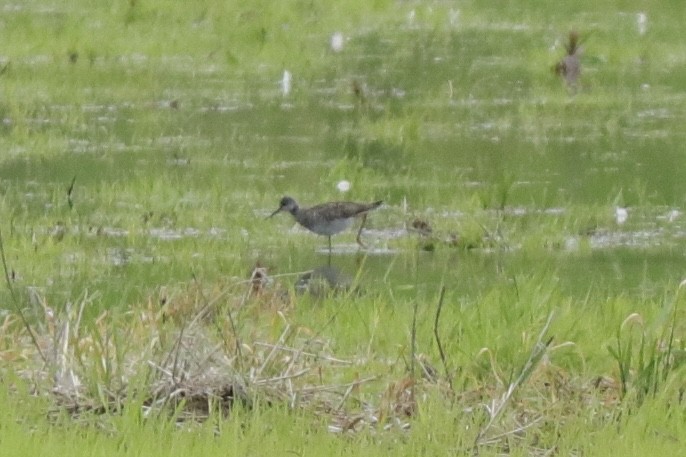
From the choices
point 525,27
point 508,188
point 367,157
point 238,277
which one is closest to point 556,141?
point 367,157

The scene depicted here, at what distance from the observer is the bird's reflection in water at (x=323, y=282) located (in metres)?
7.55

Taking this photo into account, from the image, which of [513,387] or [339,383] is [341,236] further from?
[513,387]

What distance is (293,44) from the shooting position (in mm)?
16188

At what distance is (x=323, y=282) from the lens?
7777 mm

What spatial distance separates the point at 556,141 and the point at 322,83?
294 centimetres

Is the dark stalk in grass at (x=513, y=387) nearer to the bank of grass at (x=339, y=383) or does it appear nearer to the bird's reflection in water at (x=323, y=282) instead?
the bank of grass at (x=339, y=383)

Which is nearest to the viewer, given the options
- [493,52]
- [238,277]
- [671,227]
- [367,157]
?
[238,277]

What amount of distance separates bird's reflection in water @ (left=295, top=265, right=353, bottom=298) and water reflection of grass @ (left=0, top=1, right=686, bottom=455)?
102 millimetres

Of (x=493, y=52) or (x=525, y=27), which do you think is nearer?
(x=493, y=52)

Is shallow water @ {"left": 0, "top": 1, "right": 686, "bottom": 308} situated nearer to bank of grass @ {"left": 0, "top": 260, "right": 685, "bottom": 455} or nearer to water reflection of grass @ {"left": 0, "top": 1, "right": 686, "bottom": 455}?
water reflection of grass @ {"left": 0, "top": 1, "right": 686, "bottom": 455}

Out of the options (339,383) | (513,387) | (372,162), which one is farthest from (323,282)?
(372,162)

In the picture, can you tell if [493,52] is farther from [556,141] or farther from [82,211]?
[82,211]

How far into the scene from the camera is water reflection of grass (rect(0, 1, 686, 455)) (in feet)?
18.1

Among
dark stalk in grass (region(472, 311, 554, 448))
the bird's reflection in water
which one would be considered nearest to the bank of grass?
dark stalk in grass (region(472, 311, 554, 448))
